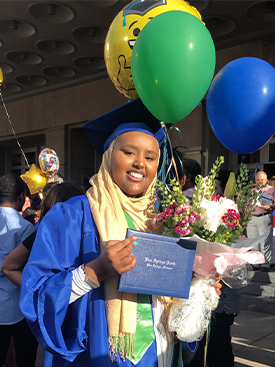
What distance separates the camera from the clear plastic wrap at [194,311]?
5.41ft

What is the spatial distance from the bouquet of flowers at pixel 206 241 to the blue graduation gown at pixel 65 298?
0.22 m

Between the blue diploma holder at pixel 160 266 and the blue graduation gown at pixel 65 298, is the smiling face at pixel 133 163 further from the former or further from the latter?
the blue diploma holder at pixel 160 266

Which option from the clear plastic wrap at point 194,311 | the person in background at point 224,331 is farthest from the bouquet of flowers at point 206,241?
the person in background at point 224,331

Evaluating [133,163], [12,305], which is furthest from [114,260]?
[12,305]

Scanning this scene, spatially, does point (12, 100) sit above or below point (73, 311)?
above

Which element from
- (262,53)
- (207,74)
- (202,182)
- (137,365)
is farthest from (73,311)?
(262,53)

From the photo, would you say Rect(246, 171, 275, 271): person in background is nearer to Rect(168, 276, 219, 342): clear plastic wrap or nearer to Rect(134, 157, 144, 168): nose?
Rect(168, 276, 219, 342): clear plastic wrap

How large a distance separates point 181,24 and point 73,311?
54.1 inches

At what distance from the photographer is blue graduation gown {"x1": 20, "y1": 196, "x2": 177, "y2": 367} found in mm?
1464

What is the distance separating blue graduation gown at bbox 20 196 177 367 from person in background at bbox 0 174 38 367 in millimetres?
1413

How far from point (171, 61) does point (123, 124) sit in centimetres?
37

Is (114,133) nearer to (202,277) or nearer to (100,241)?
(100,241)

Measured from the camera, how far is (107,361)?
1.53 metres

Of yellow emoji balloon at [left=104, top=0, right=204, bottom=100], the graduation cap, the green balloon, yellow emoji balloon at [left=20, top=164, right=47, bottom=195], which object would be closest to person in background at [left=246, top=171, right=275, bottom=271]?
yellow emoji balloon at [left=20, top=164, right=47, bottom=195]
